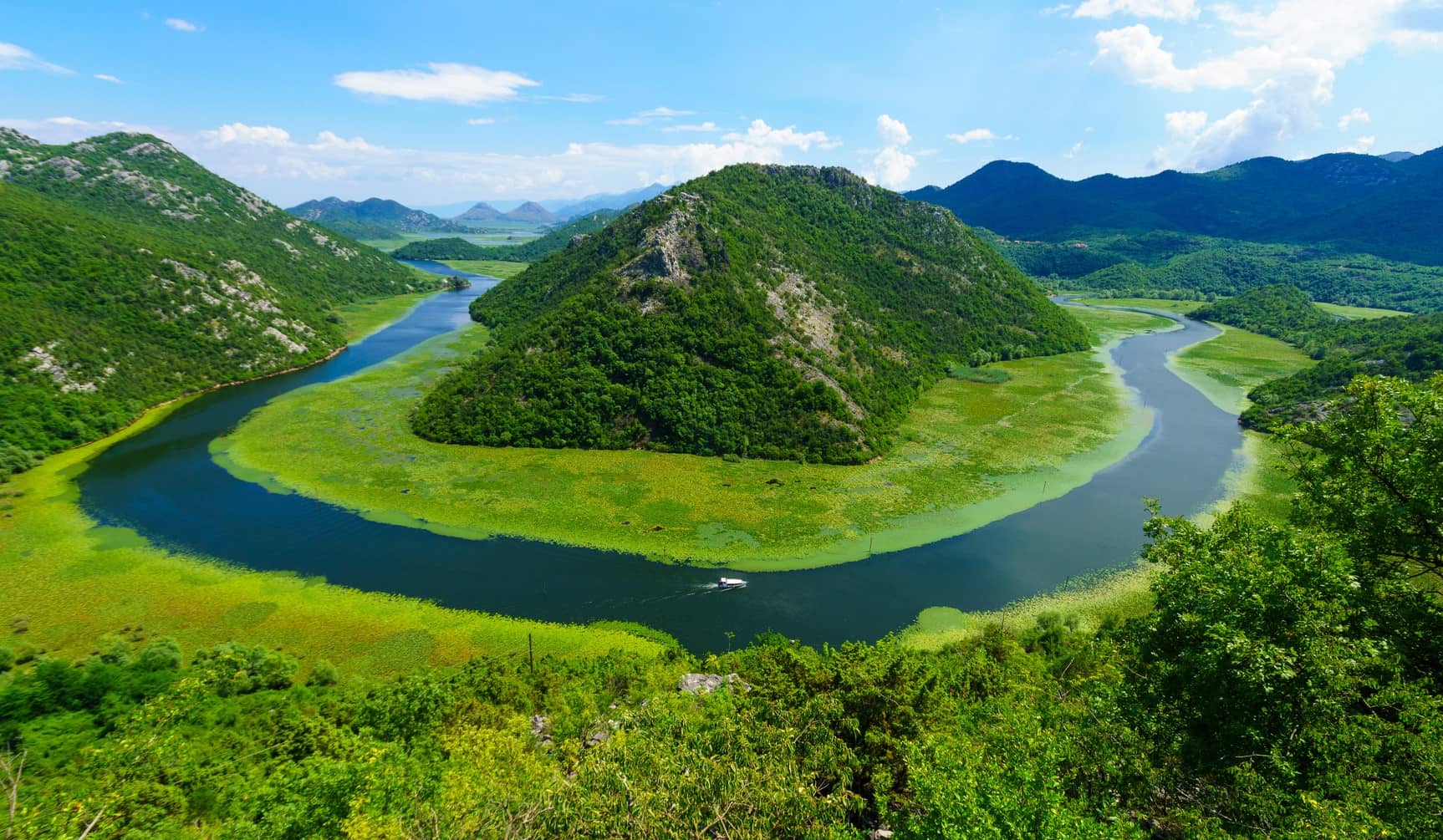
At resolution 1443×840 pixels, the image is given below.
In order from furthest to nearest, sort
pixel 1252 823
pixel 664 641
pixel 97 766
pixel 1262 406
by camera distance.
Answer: pixel 1262 406, pixel 664 641, pixel 97 766, pixel 1252 823

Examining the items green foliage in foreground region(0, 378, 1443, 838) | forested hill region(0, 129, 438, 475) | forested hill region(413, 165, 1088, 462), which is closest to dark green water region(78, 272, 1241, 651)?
green foliage in foreground region(0, 378, 1443, 838)

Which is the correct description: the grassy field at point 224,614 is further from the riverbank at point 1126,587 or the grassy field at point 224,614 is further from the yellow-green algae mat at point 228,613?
the riverbank at point 1126,587

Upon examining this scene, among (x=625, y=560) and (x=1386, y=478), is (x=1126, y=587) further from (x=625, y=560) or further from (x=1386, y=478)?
(x=625, y=560)

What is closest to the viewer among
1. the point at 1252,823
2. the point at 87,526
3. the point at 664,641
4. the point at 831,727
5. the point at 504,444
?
the point at 1252,823

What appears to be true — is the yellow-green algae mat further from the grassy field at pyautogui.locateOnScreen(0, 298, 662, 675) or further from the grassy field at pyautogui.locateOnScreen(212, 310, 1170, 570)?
the grassy field at pyautogui.locateOnScreen(212, 310, 1170, 570)

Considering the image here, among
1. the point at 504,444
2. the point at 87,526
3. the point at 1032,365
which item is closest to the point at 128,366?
the point at 87,526

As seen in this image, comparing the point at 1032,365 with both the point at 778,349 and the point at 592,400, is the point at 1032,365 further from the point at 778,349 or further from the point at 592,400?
the point at 592,400

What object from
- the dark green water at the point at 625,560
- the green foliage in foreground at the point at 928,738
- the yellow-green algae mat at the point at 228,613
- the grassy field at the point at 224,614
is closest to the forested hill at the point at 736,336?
the dark green water at the point at 625,560
